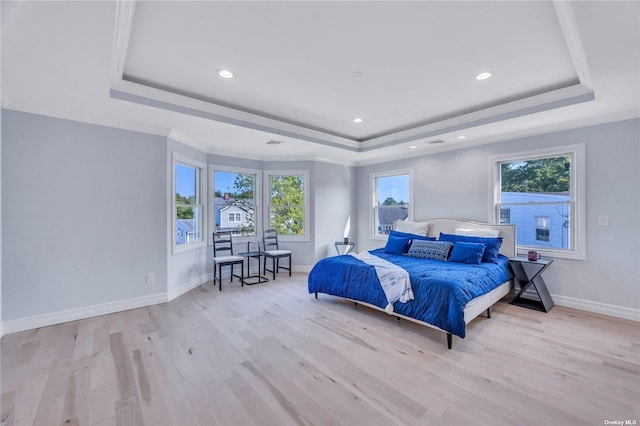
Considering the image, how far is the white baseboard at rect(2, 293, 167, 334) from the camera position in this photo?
2.94m

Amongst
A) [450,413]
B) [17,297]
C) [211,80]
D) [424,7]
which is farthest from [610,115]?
[17,297]

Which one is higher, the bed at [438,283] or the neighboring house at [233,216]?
the neighboring house at [233,216]

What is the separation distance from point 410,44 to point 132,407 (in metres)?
3.30

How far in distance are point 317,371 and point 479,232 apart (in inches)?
128

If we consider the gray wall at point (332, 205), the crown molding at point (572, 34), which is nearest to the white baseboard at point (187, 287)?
the gray wall at point (332, 205)

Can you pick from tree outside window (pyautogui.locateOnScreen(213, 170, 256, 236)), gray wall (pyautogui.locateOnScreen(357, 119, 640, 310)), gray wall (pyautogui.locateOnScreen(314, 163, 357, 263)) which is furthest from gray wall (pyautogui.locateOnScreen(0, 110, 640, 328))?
gray wall (pyautogui.locateOnScreen(314, 163, 357, 263))

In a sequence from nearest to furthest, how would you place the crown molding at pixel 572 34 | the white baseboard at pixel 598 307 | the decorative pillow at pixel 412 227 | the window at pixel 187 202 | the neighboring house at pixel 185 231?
the crown molding at pixel 572 34 → the white baseboard at pixel 598 307 → the window at pixel 187 202 → the neighboring house at pixel 185 231 → the decorative pillow at pixel 412 227

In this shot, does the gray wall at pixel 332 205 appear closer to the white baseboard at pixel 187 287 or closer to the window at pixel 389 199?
the window at pixel 389 199

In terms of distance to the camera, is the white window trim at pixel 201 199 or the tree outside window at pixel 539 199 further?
the white window trim at pixel 201 199

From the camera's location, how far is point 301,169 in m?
5.70

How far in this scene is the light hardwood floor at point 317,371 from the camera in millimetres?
1775

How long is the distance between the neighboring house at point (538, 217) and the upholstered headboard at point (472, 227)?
0.22m

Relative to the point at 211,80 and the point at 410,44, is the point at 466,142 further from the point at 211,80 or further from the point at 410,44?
the point at 211,80

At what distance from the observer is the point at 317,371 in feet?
7.30
